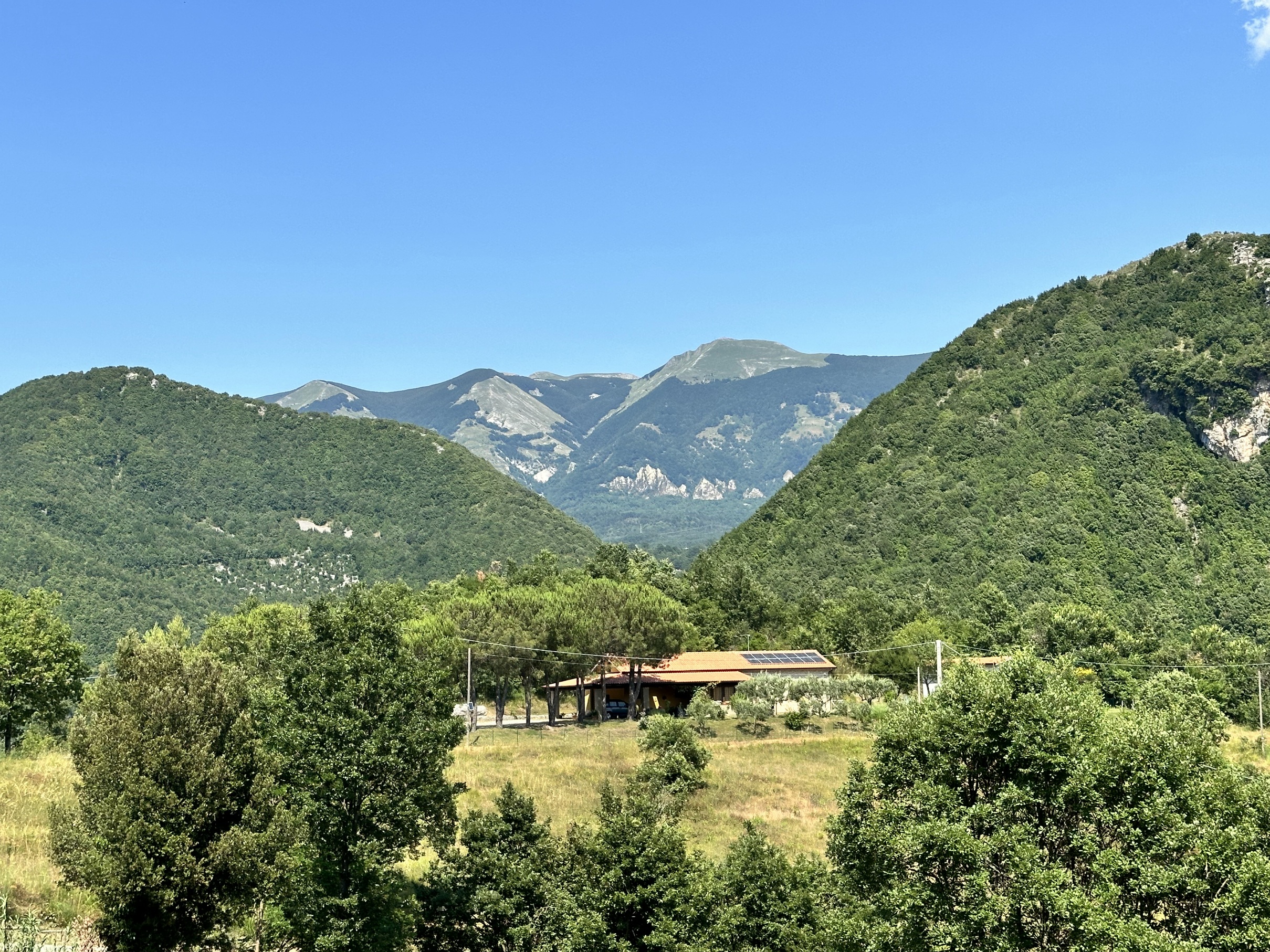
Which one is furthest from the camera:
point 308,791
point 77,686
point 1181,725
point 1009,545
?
point 1009,545

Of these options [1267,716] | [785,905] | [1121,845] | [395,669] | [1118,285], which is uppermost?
[1118,285]

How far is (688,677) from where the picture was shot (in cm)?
7419

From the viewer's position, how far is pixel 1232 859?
896 inches

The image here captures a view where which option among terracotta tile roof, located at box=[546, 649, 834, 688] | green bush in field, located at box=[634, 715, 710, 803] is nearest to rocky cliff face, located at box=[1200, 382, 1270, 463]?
terracotta tile roof, located at box=[546, 649, 834, 688]

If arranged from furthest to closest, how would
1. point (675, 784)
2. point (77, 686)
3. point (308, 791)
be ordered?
point (77, 686) < point (675, 784) < point (308, 791)

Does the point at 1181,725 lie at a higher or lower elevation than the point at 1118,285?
lower

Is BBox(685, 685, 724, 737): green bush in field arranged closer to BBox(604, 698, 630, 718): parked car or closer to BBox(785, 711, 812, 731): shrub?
BBox(785, 711, 812, 731): shrub

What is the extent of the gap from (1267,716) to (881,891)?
71890 millimetres

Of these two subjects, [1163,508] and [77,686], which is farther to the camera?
[1163,508]

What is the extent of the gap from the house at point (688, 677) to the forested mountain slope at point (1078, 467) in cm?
4313

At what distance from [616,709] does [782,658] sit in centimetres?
1467

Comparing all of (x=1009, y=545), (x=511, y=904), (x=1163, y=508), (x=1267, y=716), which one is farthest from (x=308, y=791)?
(x=1163, y=508)

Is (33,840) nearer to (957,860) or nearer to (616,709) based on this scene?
(957,860)

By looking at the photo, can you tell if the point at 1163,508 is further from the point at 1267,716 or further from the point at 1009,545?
the point at 1267,716
